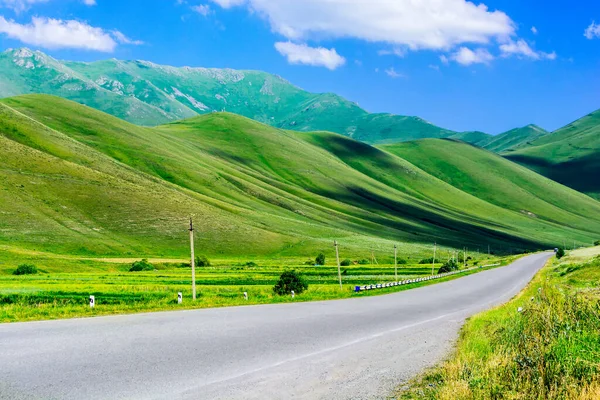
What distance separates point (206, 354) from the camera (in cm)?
1753

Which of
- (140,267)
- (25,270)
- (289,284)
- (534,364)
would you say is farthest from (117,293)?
(140,267)

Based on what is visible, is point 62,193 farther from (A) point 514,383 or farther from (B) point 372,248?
(A) point 514,383

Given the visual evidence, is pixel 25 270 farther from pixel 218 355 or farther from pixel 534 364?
pixel 534 364

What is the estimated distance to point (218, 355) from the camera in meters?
17.4

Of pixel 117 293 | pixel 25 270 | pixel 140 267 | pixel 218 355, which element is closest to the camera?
→ pixel 218 355

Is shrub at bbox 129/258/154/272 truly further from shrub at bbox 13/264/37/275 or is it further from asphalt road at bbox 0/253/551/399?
asphalt road at bbox 0/253/551/399

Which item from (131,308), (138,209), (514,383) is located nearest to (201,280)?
(131,308)

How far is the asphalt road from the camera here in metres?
13.3

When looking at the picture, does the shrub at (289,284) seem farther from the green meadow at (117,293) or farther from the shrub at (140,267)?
the shrub at (140,267)

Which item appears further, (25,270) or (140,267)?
(140,267)

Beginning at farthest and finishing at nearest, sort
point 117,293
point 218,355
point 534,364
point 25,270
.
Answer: point 25,270
point 117,293
point 218,355
point 534,364

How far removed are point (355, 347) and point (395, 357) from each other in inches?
81.7

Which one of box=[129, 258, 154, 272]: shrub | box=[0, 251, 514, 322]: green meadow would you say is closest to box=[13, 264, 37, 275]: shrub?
box=[0, 251, 514, 322]: green meadow

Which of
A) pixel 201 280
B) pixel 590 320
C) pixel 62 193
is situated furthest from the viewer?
pixel 62 193
